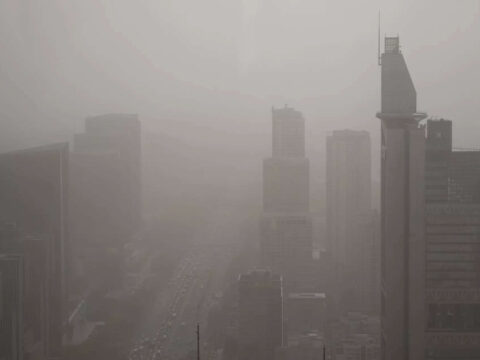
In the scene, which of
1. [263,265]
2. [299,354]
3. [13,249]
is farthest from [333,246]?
[13,249]

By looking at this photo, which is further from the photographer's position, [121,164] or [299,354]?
[121,164]

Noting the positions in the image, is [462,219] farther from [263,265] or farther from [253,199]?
[253,199]

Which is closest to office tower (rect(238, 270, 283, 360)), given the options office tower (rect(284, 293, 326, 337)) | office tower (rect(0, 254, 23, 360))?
office tower (rect(284, 293, 326, 337))

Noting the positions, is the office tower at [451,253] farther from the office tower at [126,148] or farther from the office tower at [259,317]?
the office tower at [126,148]

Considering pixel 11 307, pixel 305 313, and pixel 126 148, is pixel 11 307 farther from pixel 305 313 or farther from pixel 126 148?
pixel 126 148

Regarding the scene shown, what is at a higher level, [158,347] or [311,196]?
[311,196]

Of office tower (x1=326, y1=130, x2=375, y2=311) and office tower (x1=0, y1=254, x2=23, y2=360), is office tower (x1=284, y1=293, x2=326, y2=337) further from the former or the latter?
office tower (x1=0, y1=254, x2=23, y2=360)

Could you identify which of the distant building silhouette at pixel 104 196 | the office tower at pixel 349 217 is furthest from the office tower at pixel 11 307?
the office tower at pixel 349 217
